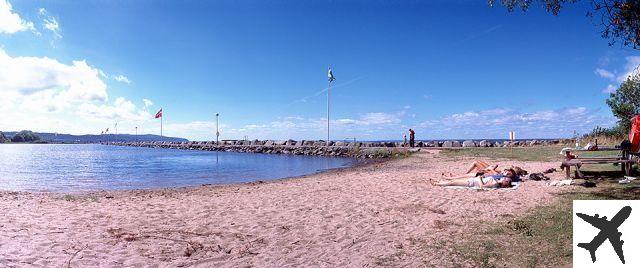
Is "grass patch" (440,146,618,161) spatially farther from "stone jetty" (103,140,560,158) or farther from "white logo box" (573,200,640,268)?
"white logo box" (573,200,640,268)

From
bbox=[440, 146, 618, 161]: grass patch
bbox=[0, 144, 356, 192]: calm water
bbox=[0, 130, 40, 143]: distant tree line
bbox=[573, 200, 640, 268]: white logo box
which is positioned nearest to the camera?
bbox=[573, 200, 640, 268]: white logo box

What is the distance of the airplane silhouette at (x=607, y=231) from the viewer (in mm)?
4680


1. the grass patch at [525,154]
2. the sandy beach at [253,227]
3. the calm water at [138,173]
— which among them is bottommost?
the calm water at [138,173]

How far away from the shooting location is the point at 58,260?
5523mm

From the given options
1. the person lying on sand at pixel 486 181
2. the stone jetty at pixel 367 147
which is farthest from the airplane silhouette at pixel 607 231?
the stone jetty at pixel 367 147

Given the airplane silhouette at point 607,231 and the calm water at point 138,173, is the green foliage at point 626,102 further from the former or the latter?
the airplane silhouette at point 607,231

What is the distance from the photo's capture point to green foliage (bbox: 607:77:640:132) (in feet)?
107

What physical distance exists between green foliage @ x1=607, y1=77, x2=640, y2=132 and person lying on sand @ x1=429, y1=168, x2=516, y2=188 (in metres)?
27.4


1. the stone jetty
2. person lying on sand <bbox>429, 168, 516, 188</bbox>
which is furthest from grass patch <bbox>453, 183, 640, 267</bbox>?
the stone jetty

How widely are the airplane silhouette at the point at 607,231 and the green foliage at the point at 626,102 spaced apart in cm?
3427

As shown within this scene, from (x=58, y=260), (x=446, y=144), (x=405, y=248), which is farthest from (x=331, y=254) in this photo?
(x=446, y=144)

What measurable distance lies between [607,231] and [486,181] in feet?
23.6

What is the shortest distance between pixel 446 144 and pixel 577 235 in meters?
45.2

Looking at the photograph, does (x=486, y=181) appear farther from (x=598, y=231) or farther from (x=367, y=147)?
(x=367, y=147)
